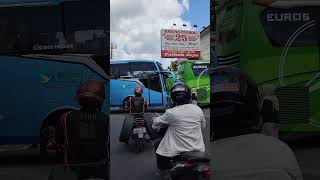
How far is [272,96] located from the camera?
15.3ft

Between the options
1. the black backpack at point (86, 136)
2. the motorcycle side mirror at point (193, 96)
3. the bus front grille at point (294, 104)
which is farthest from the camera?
the bus front grille at point (294, 104)

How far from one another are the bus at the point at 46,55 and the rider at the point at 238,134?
1033 millimetres

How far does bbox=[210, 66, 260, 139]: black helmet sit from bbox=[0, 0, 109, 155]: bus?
3.21ft

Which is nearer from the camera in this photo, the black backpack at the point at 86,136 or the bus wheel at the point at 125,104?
the black backpack at the point at 86,136

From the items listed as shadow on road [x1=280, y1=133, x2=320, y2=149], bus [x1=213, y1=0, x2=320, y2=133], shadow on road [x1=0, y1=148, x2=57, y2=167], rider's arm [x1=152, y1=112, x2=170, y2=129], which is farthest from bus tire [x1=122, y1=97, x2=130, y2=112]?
shadow on road [x1=280, y1=133, x2=320, y2=149]

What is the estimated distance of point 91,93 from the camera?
3.67 m

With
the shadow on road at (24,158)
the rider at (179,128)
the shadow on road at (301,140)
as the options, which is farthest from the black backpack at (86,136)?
the shadow on road at (301,140)

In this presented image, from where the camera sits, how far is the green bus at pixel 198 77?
4.09m

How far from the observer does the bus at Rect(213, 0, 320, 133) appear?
456 centimetres

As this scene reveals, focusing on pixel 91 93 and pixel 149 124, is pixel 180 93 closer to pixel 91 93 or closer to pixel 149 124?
pixel 149 124

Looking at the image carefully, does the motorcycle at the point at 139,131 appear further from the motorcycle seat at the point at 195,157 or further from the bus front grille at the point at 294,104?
the bus front grille at the point at 294,104

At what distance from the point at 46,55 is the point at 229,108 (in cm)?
160

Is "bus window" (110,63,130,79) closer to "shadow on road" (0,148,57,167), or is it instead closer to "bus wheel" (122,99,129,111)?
"bus wheel" (122,99,129,111)

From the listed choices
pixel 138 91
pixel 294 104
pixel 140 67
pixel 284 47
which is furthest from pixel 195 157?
pixel 284 47
